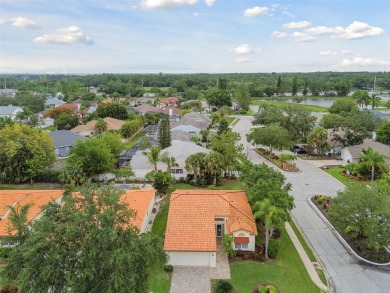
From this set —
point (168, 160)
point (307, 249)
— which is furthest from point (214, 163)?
point (307, 249)

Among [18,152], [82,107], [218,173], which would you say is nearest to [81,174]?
[18,152]

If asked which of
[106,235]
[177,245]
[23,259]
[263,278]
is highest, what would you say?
[106,235]

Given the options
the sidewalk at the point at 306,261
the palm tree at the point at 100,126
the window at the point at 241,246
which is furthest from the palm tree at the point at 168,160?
the palm tree at the point at 100,126

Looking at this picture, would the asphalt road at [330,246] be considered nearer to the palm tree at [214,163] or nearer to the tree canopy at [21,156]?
the palm tree at [214,163]

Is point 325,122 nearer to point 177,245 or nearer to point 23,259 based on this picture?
point 177,245

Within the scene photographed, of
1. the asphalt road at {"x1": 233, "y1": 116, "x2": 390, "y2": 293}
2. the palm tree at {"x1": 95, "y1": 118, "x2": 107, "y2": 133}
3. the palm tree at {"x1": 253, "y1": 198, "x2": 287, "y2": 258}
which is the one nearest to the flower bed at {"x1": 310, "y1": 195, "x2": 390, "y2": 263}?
the asphalt road at {"x1": 233, "y1": 116, "x2": 390, "y2": 293}

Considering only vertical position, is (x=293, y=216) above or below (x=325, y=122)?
below

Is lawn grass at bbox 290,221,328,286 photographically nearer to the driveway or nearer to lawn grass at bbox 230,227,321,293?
lawn grass at bbox 230,227,321,293
